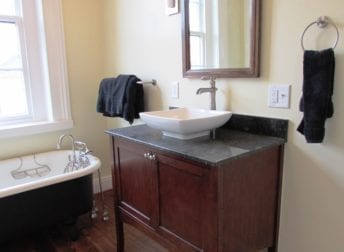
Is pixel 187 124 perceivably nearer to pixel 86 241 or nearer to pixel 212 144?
pixel 212 144

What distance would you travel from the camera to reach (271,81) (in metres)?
1.48

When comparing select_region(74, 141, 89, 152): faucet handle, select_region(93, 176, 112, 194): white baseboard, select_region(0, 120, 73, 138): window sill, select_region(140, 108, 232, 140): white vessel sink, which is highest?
select_region(140, 108, 232, 140): white vessel sink

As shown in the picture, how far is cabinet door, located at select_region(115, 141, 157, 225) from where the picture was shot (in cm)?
155

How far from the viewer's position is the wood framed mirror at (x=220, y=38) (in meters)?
1.51

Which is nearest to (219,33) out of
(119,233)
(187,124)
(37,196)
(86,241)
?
(187,124)

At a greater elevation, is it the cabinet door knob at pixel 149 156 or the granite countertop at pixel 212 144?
the granite countertop at pixel 212 144

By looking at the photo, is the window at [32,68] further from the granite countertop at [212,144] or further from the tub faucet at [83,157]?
the granite countertop at [212,144]

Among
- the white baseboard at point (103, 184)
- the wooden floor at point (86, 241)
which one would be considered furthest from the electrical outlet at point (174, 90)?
the white baseboard at point (103, 184)

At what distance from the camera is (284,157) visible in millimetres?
1491

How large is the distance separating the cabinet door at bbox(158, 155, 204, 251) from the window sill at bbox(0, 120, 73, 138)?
1518 mm

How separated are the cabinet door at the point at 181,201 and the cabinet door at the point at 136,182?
76 millimetres

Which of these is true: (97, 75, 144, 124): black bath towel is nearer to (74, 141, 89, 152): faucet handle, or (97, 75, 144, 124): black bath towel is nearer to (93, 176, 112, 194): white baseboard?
(74, 141, 89, 152): faucet handle

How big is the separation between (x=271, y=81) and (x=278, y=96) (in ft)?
0.29

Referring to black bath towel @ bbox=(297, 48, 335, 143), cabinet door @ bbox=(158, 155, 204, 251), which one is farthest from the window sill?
black bath towel @ bbox=(297, 48, 335, 143)
